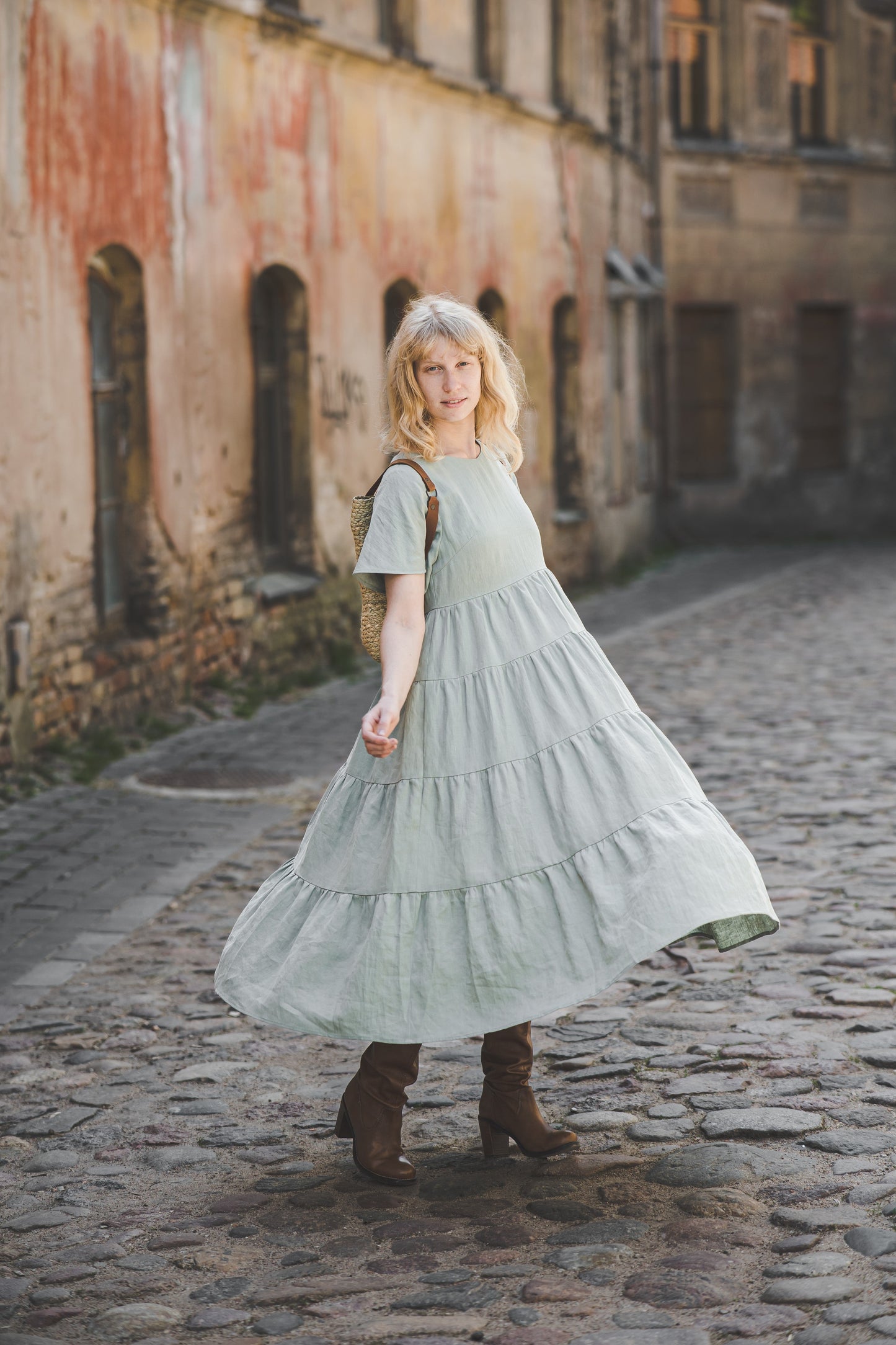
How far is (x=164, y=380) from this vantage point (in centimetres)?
952

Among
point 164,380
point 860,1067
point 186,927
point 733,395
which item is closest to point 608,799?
point 860,1067

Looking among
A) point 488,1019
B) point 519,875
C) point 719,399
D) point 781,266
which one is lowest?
point 488,1019

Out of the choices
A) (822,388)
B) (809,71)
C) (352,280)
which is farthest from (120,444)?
(809,71)

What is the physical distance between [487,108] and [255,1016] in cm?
1190

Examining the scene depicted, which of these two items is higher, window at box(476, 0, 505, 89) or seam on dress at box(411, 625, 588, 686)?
window at box(476, 0, 505, 89)

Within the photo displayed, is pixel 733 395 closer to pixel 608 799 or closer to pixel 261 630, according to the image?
pixel 261 630

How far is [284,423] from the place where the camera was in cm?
1145

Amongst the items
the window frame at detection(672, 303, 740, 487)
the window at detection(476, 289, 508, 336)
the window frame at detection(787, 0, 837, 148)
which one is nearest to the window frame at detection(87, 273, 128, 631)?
the window at detection(476, 289, 508, 336)

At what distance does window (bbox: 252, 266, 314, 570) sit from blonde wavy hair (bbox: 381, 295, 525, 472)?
24.6 feet

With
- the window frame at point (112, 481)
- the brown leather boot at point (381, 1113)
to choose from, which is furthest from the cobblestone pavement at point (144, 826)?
the brown leather boot at point (381, 1113)

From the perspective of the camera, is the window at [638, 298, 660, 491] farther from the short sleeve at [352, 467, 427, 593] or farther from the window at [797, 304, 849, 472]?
the short sleeve at [352, 467, 427, 593]

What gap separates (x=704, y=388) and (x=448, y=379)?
18.5 metres

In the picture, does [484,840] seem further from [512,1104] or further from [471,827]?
[512,1104]

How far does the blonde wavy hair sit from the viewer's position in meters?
3.58
